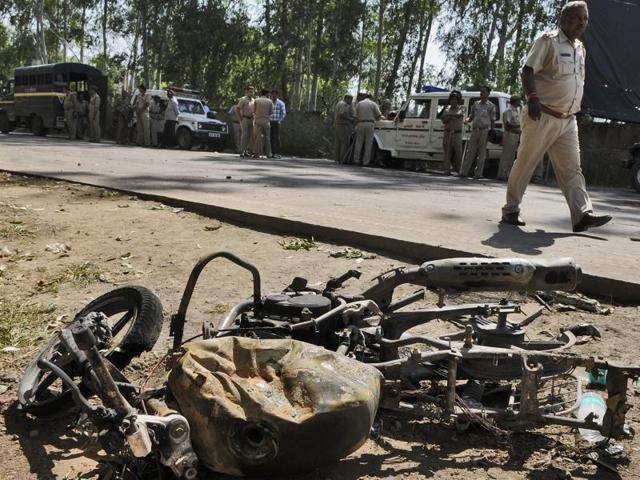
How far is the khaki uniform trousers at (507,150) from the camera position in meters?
14.1

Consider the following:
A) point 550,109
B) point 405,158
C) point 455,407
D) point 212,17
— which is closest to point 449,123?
point 405,158

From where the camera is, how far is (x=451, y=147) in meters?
15.4

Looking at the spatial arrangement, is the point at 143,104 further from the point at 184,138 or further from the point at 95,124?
the point at 95,124

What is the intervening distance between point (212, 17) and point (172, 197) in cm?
3471

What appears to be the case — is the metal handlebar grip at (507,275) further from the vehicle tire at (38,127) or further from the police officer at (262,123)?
the vehicle tire at (38,127)

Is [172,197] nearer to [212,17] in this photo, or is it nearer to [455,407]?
[455,407]

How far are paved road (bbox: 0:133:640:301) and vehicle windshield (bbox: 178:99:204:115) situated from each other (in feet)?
38.7

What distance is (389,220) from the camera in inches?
241

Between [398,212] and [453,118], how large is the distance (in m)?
8.71

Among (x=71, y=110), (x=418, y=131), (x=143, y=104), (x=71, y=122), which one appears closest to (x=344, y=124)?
(x=418, y=131)

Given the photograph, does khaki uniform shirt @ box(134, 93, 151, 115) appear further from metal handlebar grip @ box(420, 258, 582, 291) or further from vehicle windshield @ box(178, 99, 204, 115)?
metal handlebar grip @ box(420, 258, 582, 291)

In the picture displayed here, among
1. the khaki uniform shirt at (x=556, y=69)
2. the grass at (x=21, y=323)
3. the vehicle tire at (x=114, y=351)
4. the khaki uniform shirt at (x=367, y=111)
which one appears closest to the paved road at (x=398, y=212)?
the khaki uniform shirt at (x=556, y=69)

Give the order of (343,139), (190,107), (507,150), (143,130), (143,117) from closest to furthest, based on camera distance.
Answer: (507,150)
(343,139)
(143,117)
(143,130)
(190,107)

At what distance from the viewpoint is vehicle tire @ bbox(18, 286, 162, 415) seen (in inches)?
102
